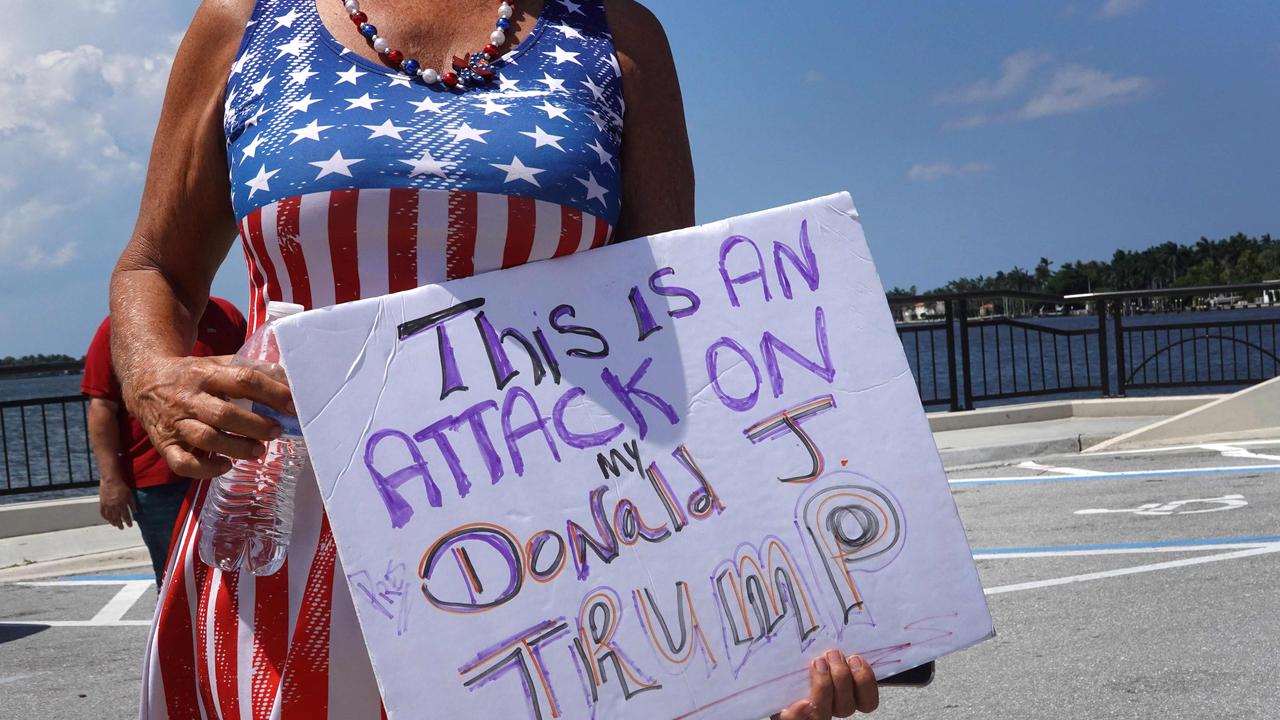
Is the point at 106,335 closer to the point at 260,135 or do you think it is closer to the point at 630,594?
the point at 260,135

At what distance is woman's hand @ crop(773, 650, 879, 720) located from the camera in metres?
1.38

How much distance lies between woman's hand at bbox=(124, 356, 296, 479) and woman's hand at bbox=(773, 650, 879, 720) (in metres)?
0.67

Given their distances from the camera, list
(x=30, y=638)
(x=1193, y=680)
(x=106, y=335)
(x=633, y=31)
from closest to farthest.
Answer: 1. (x=633, y=31)
2. (x=1193, y=680)
3. (x=106, y=335)
4. (x=30, y=638)

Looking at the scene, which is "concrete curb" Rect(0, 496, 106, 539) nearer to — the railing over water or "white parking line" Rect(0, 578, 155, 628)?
"white parking line" Rect(0, 578, 155, 628)

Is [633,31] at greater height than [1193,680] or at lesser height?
greater

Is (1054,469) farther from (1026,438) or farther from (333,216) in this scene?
(333,216)

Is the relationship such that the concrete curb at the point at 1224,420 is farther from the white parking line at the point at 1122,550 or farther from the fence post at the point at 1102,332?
the white parking line at the point at 1122,550

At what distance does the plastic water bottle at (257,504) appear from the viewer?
1385 mm

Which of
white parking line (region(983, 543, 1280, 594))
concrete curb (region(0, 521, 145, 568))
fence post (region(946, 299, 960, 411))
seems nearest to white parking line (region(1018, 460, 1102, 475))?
fence post (region(946, 299, 960, 411))

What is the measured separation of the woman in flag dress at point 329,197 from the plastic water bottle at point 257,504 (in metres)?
0.03

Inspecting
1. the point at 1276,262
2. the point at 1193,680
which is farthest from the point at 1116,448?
the point at 1276,262

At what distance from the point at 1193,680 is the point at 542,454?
382 centimetres

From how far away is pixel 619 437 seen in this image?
1378 mm

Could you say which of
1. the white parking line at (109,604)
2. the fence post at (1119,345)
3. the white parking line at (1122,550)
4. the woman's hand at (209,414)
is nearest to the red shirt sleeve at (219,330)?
the white parking line at (109,604)
